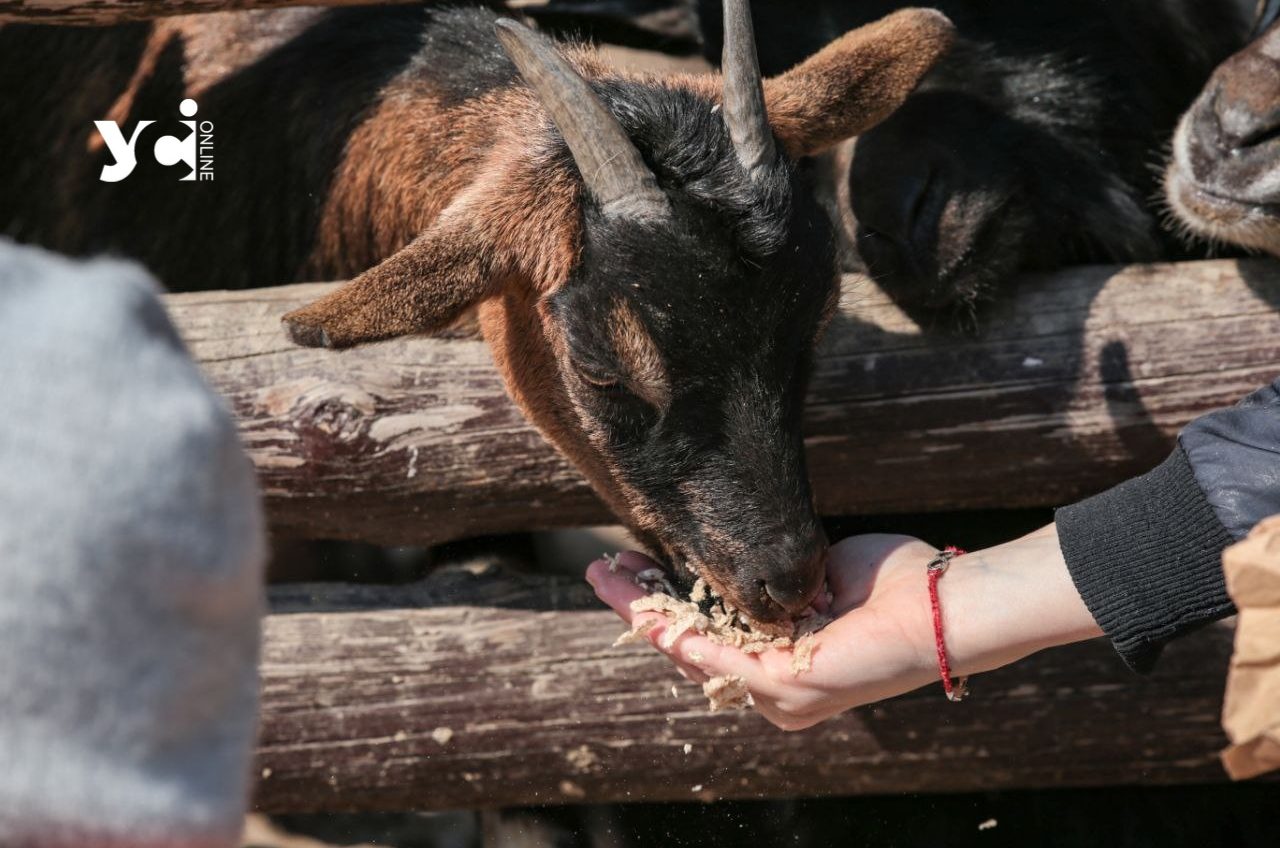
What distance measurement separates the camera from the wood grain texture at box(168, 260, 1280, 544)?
3240 mm

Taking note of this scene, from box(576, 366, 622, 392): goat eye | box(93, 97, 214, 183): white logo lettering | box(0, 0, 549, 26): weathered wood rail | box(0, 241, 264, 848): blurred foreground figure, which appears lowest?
box(93, 97, 214, 183): white logo lettering

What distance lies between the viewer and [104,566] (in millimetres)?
1011

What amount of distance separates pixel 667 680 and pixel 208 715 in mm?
2288

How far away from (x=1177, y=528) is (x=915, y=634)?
52 centimetres

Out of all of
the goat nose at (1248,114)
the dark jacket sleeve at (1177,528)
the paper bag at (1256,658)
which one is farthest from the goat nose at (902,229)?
the paper bag at (1256,658)

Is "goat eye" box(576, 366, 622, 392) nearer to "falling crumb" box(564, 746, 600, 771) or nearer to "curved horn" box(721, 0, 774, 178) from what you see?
"curved horn" box(721, 0, 774, 178)

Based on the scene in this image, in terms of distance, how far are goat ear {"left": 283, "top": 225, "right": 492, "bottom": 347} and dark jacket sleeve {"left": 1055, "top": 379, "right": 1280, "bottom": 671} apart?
124 cm

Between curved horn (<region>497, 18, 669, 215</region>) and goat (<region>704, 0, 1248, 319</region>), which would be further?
goat (<region>704, 0, 1248, 319</region>)

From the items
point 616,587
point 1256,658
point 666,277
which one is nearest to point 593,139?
point 666,277

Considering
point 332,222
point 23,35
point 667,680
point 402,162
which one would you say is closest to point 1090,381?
point 667,680

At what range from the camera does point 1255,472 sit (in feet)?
7.54

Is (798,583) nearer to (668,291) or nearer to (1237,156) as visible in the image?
(668,291)

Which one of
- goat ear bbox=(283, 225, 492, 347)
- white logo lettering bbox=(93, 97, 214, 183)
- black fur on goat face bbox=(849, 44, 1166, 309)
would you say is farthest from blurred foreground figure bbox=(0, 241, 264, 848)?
white logo lettering bbox=(93, 97, 214, 183)

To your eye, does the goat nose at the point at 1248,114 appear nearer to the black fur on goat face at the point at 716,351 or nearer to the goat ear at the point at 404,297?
the black fur on goat face at the point at 716,351
